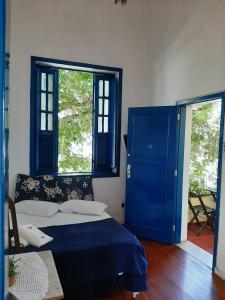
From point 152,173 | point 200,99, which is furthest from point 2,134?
point 152,173

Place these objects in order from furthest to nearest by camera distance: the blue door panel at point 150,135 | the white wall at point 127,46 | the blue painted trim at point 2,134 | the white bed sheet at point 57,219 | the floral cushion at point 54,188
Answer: the blue door panel at point 150,135
the floral cushion at point 54,188
the white wall at point 127,46
the white bed sheet at point 57,219
the blue painted trim at point 2,134

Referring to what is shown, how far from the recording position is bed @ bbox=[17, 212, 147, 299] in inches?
85.4

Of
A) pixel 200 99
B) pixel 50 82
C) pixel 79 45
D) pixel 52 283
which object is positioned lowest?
pixel 52 283

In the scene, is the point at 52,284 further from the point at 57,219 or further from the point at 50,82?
the point at 50,82

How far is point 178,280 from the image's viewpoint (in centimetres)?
277

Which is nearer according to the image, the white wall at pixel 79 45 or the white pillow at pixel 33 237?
the white pillow at pixel 33 237

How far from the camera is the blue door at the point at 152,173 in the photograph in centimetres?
368

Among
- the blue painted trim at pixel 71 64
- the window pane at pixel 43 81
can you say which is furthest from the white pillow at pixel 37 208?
the blue painted trim at pixel 71 64

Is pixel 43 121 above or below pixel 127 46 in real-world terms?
below

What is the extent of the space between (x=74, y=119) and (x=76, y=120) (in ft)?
0.12

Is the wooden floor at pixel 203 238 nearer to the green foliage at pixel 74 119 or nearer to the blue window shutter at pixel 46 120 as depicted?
the green foliage at pixel 74 119

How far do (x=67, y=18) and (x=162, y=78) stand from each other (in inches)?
68.0

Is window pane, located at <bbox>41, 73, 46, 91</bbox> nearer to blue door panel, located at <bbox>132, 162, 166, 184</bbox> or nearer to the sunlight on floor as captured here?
blue door panel, located at <bbox>132, 162, 166, 184</bbox>

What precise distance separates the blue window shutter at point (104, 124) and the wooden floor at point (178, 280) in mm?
1600
